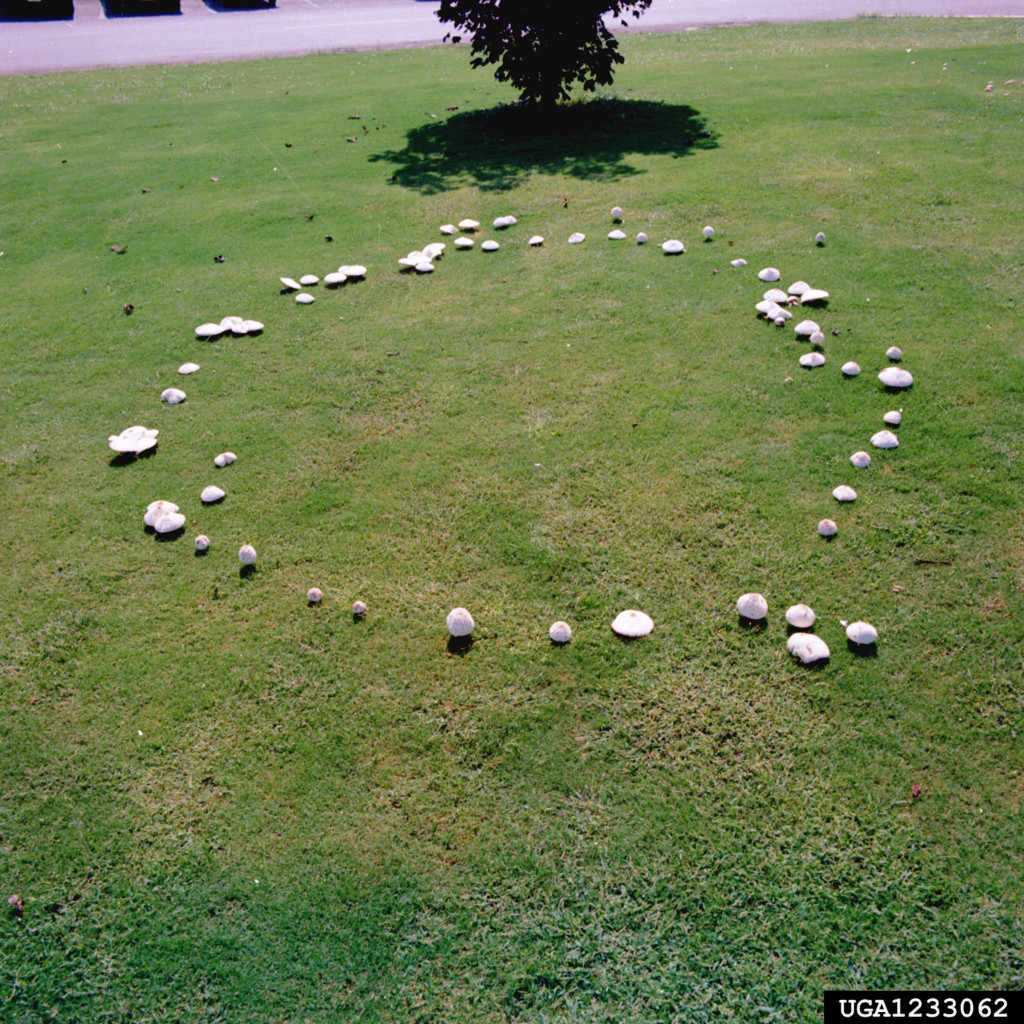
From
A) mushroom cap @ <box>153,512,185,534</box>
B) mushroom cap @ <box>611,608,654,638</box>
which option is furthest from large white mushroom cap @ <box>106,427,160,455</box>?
mushroom cap @ <box>611,608,654,638</box>

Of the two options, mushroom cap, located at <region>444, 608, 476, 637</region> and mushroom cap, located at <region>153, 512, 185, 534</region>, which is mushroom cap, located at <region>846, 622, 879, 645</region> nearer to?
mushroom cap, located at <region>444, 608, 476, 637</region>

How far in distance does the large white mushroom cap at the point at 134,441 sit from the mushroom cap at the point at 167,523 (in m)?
0.78

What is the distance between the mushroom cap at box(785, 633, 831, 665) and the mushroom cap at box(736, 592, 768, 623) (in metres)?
0.18

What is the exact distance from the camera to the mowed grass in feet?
8.40

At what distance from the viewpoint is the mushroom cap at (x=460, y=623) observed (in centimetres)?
353

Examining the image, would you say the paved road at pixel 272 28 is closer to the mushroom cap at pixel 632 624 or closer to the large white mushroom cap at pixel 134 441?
the large white mushroom cap at pixel 134 441

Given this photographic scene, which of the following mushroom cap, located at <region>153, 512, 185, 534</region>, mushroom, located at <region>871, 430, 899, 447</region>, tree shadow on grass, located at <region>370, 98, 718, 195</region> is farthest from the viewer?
tree shadow on grass, located at <region>370, 98, 718, 195</region>

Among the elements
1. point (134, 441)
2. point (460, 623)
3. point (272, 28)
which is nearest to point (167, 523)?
point (134, 441)

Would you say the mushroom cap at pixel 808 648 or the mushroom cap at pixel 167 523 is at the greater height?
the mushroom cap at pixel 167 523

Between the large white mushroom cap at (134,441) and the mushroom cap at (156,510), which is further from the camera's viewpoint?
the large white mushroom cap at (134,441)

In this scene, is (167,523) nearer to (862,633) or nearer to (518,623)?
(518,623)

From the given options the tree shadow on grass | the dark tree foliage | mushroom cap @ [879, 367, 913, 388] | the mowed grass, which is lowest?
the mowed grass

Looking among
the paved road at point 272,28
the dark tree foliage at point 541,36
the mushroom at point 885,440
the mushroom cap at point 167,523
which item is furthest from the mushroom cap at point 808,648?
the paved road at point 272,28

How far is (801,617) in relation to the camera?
11.4 feet
